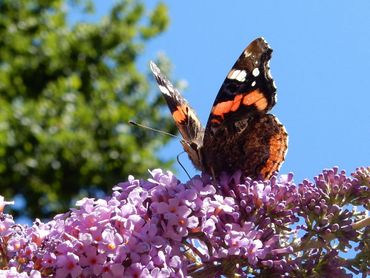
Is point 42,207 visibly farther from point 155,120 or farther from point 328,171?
point 328,171

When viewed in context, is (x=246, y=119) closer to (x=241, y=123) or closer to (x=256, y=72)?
→ (x=241, y=123)

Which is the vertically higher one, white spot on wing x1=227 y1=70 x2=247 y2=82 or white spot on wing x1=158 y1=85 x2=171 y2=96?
white spot on wing x1=158 y1=85 x2=171 y2=96

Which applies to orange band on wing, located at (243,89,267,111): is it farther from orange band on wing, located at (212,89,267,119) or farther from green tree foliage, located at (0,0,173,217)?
green tree foliage, located at (0,0,173,217)

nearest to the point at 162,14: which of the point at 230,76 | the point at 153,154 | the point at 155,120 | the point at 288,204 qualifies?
→ the point at 155,120

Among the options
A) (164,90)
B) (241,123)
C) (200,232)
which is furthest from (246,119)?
(200,232)

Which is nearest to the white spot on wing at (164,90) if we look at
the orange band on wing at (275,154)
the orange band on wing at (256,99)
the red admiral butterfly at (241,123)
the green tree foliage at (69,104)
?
the red admiral butterfly at (241,123)

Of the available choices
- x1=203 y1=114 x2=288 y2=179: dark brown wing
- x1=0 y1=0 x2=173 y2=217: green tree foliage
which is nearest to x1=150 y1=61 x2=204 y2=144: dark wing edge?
x1=203 y1=114 x2=288 y2=179: dark brown wing

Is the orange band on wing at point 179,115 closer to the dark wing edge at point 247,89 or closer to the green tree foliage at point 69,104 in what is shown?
the dark wing edge at point 247,89
